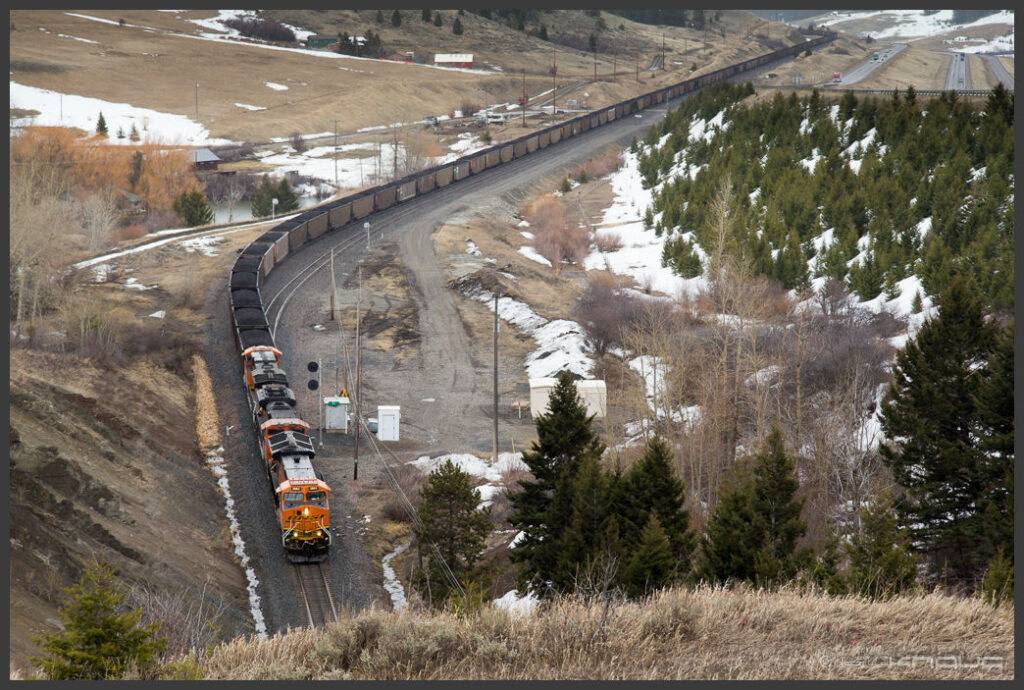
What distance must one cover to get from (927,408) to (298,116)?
415 ft

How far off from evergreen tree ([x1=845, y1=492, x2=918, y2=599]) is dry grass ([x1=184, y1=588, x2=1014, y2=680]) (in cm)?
298

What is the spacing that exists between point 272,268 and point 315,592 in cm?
4093

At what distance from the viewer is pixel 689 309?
5953 centimetres

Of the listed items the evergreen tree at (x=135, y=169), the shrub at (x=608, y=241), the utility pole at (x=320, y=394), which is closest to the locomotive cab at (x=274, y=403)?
the utility pole at (x=320, y=394)

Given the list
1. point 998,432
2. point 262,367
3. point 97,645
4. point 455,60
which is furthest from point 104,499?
point 455,60

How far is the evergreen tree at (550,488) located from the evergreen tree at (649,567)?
5.69 meters

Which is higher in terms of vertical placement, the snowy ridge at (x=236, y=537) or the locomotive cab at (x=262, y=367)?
the locomotive cab at (x=262, y=367)

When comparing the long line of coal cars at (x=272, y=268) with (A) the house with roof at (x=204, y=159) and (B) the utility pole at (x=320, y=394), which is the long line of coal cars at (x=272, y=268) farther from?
(A) the house with roof at (x=204, y=159)

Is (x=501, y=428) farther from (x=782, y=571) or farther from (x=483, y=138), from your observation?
(x=483, y=138)

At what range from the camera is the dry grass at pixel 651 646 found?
602 inches

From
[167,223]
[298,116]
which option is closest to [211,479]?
[167,223]

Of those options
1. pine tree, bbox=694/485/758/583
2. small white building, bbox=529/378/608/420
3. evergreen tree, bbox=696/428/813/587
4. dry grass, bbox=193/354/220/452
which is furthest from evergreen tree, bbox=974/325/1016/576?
dry grass, bbox=193/354/220/452

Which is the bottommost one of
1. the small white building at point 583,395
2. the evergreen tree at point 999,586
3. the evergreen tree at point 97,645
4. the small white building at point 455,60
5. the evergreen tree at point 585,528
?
the small white building at point 583,395

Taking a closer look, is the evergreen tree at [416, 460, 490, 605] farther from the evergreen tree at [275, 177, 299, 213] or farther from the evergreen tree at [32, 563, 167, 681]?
the evergreen tree at [275, 177, 299, 213]
